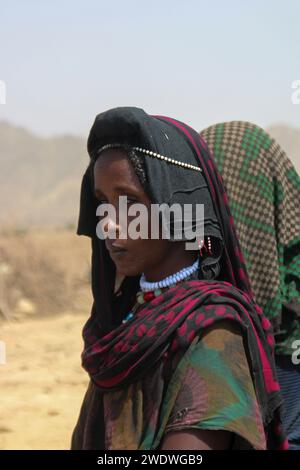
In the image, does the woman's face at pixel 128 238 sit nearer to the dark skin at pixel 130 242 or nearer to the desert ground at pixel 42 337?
the dark skin at pixel 130 242

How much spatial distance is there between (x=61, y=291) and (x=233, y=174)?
9.89m

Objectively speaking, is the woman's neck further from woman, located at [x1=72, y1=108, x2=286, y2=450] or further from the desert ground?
the desert ground

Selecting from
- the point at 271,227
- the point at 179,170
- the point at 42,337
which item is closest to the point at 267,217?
the point at 271,227

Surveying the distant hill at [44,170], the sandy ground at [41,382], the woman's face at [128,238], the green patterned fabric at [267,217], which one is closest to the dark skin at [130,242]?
the woman's face at [128,238]

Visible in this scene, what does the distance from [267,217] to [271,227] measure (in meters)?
0.03

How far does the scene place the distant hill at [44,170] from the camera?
4744 centimetres

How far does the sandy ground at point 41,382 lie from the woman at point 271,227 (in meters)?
3.89

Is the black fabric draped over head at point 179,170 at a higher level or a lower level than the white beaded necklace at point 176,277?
higher

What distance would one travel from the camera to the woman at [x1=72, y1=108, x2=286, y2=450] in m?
1.92

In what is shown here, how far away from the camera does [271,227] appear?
2.40 m

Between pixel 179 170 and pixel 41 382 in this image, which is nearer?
pixel 179 170

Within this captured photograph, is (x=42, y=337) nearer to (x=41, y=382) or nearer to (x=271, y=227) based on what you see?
(x=41, y=382)

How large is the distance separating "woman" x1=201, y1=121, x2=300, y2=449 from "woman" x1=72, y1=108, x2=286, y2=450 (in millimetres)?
181

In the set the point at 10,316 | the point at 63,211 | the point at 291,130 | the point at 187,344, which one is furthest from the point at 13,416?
the point at 291,130
